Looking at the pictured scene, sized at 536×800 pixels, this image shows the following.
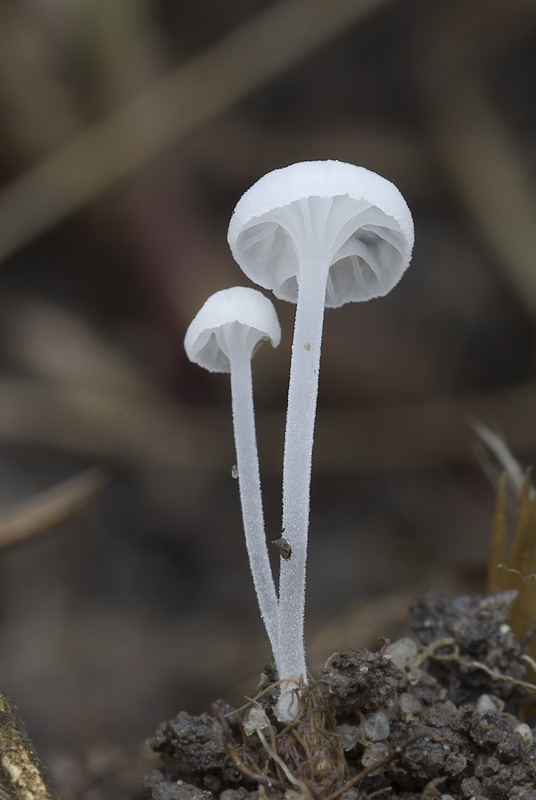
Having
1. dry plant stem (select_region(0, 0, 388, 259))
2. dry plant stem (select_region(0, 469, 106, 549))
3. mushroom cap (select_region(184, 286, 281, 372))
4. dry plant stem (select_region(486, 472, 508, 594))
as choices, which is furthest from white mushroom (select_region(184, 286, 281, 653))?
dry plant stem (select_region(0, 0, 388, 259))

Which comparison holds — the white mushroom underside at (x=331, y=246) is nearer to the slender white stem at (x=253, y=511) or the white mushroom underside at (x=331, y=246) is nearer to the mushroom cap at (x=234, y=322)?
the mushroom cap at (x=234, y=322)

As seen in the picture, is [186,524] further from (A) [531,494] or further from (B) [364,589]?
(A) [531,494]

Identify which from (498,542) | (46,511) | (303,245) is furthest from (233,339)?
(46,511)

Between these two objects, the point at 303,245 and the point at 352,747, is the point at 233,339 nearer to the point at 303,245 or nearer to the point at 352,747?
the point at 303,245

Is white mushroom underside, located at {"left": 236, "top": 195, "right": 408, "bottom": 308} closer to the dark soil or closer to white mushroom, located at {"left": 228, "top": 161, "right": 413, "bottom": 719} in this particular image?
white mushroom, located at {"left": 228, "top": 161, "right": 413, "bottom": 719}

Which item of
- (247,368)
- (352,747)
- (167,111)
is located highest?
(167,111)

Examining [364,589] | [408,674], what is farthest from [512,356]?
[408,674]

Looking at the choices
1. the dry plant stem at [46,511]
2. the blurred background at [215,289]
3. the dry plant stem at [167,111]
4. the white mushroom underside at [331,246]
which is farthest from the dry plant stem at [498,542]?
the dry plant stem at [167,111]
